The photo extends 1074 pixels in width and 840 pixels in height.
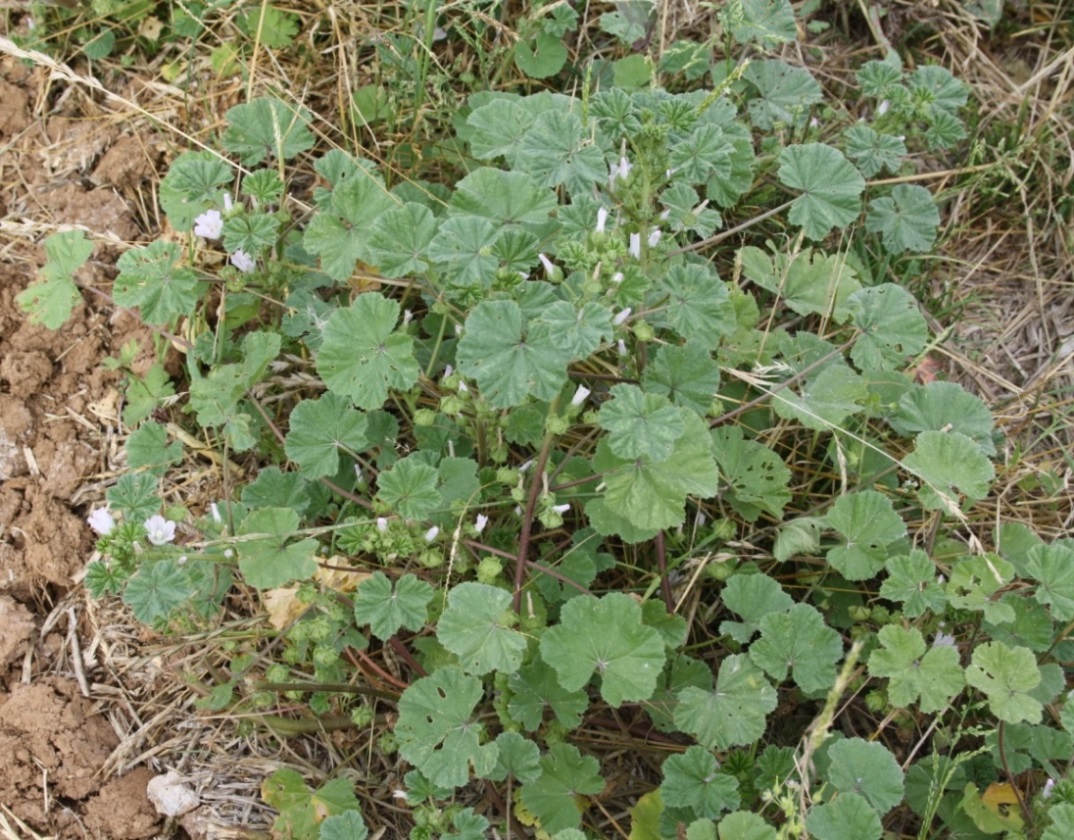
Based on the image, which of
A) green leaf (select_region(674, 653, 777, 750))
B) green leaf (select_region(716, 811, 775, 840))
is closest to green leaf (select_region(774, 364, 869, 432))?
green leaf (select_region(674, 653, 777, 750))

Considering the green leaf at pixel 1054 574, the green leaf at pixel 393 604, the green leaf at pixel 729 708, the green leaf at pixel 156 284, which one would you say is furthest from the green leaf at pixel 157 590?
the green leaf at pixel 1054 574

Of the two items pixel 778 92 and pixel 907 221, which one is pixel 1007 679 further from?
pixel 778 92

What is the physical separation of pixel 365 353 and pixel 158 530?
2.21 ft

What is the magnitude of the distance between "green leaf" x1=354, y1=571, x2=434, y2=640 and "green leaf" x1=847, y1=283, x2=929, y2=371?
1.39 metres

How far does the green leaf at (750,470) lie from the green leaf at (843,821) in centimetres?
81

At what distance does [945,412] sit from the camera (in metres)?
3.18

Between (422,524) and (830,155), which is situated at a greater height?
(830,155)

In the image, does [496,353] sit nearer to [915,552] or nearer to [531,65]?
[915,552]

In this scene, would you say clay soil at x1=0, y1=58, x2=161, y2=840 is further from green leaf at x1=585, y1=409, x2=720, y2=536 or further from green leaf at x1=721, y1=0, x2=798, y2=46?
green leaf at x1=721, y1=0, x2=798, y2=46

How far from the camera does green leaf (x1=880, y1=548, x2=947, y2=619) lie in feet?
9.22

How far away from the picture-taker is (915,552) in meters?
2.84

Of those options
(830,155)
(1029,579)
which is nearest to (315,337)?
(830,155)

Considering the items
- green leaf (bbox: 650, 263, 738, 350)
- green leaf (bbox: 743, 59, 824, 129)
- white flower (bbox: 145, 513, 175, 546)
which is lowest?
white flower (bbox: 145, 513, 175, 546)

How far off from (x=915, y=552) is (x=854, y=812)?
69cm
